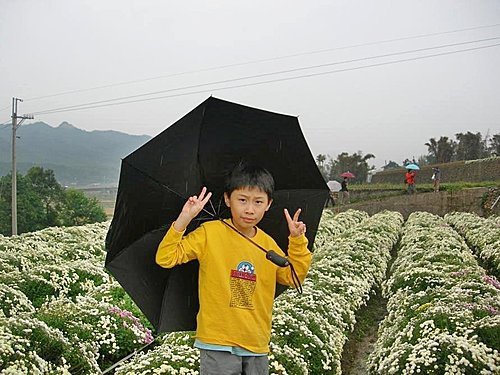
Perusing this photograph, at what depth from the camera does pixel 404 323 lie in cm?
546

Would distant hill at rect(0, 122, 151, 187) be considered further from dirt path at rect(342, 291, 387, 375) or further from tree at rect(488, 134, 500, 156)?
dirt path at rect(342, 291, 387, 375)

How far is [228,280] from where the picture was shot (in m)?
2.72

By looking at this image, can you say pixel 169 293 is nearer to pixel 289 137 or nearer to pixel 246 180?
pixel 246 180

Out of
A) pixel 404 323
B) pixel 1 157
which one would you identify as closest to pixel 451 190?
pixel 404 323

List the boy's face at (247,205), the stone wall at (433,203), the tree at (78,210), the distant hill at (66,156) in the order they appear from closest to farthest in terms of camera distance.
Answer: the boy's face at (247,205) → the stone wall at (433,203) → the tree at (78,210) → the distant hill at (66,156)

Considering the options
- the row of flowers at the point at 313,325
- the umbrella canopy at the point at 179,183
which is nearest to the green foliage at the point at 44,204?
the row of flowers at the point at 313,325

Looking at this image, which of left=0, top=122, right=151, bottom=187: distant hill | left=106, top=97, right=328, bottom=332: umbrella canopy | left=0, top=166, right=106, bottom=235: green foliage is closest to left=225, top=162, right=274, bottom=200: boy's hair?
left=106, top=97, right=328, bottom=332: umbrella canopy

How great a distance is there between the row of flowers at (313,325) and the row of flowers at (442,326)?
491mm

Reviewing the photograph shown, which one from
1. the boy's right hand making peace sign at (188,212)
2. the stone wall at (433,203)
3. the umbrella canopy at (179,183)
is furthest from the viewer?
the stone wall at (433,203)

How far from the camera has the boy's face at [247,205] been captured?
9.10ft

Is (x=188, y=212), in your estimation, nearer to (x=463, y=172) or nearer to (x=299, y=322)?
(x=299, y=322)

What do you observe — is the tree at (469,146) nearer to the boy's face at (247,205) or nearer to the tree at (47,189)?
the tree at (47,189)

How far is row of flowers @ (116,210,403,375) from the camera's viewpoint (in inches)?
163

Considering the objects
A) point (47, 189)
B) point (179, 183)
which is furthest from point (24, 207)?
point (179, 183)
